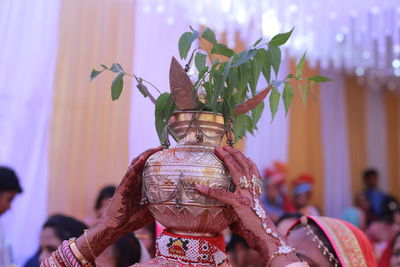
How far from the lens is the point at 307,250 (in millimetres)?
1835

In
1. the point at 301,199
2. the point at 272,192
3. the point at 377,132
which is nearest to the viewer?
the point at 272,192

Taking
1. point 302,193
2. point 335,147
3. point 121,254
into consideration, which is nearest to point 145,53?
point 121,254

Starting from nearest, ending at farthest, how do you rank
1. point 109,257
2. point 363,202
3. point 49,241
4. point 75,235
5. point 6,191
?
point 109,257 → point 75,235 → point 49,241 → point 6,191 → point 363,202

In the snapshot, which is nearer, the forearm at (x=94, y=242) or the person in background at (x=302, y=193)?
the forearm at (x=94, y=242)

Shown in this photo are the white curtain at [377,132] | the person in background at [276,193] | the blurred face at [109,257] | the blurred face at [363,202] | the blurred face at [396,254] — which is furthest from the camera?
the white curtain at [377,132]

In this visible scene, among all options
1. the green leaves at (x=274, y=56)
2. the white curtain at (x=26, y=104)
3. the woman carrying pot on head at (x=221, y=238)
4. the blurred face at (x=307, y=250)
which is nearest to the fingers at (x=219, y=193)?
the woman carrying pot on head at (x=221, y=238)

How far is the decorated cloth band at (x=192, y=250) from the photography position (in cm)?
124

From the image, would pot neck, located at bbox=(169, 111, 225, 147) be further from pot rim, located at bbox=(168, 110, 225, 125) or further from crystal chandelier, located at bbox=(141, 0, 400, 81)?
crystal chandelier, located at bbox=(141, 0, 400, 81)

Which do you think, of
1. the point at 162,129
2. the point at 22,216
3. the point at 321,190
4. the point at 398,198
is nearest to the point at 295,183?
the point at 321,190

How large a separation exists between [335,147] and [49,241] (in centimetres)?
551

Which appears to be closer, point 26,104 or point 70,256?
point 70,256

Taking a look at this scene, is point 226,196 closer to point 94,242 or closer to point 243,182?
point 243,182

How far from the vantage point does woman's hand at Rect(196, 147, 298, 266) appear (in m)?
1.22

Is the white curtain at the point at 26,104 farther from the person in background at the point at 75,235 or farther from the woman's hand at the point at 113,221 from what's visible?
the woman's hand at the point at 113,221
